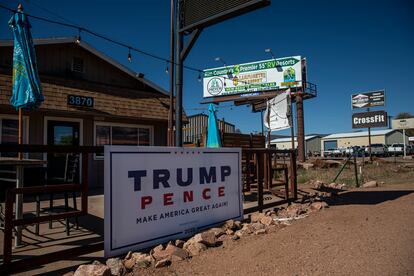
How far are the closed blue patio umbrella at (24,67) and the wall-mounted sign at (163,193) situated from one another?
2816 mm

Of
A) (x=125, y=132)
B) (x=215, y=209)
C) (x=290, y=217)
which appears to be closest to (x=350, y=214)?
(x=290, y=217)

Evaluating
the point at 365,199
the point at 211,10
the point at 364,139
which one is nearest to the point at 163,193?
the point at 211,10

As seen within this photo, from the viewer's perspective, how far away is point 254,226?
16.9 ft

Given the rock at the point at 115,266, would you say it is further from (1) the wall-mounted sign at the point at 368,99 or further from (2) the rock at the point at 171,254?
(1) the wall-mounted sign at the point at 368,99

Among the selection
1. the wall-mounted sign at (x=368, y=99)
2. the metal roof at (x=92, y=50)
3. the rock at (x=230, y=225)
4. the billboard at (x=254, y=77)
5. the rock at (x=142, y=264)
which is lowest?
the rock at (x=142, y=264)

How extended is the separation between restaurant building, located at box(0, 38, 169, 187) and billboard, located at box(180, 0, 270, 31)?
4895 millimetres

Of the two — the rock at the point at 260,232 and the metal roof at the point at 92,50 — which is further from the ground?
the metal roof at the point at 92,50

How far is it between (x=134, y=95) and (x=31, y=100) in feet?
21.3

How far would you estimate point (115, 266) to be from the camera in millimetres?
3465

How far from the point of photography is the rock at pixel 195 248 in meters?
4.07

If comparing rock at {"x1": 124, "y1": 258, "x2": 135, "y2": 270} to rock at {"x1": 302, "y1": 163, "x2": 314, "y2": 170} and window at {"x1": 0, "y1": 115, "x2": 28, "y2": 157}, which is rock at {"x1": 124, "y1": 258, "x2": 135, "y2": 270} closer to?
window at {"x1": 0, "y1": 115, "x2": 28, "y2": 157}

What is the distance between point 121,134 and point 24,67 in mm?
6208

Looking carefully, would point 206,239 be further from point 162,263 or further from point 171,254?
point 162,263

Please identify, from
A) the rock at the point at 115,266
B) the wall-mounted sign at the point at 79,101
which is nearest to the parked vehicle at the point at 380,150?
the wall-mounted sign at the point at 79,101
